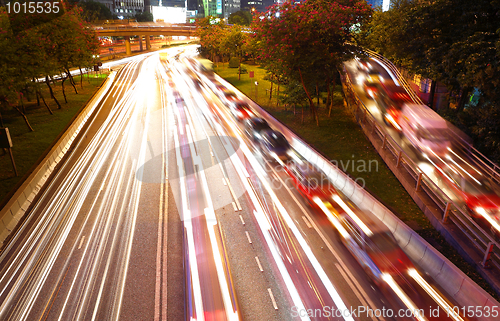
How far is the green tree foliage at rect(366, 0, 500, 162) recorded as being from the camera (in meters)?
15.9

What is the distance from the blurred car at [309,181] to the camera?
15.1 meters

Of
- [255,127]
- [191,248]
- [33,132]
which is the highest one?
[255,127]

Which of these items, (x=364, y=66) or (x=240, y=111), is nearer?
(x=240, y=111)

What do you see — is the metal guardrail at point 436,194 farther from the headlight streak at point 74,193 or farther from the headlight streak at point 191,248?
the headlight streak at point 74,193

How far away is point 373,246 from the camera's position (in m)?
11.5

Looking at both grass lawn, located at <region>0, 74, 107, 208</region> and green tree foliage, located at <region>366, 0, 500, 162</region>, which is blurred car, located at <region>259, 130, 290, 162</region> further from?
grass lawn, located at <region>0, 74, 107, 208</region>

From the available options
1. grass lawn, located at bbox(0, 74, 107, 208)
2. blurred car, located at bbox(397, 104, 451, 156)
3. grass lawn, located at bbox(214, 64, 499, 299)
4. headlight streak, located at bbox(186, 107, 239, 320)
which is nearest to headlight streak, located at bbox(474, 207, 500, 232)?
grass lawn, located at bbox(214, 64, 499, 299)

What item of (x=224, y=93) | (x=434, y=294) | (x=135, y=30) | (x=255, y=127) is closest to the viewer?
(x=434, y=294)

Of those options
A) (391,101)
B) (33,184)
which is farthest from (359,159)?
(33,184)

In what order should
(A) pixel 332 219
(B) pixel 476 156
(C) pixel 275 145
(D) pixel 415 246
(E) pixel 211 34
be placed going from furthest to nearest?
(E) pixel 211 34, (C) pixel 275 145, (B) pixel 476 156, (A) pixel 332 219, (D) pixel 415 246

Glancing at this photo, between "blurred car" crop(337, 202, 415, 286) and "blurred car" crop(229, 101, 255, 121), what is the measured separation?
53.1 feet

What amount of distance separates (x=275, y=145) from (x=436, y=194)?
423 inches

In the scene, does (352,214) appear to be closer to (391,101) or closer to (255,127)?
(255,127)

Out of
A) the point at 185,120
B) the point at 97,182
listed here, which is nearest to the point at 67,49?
the point at 185,120
